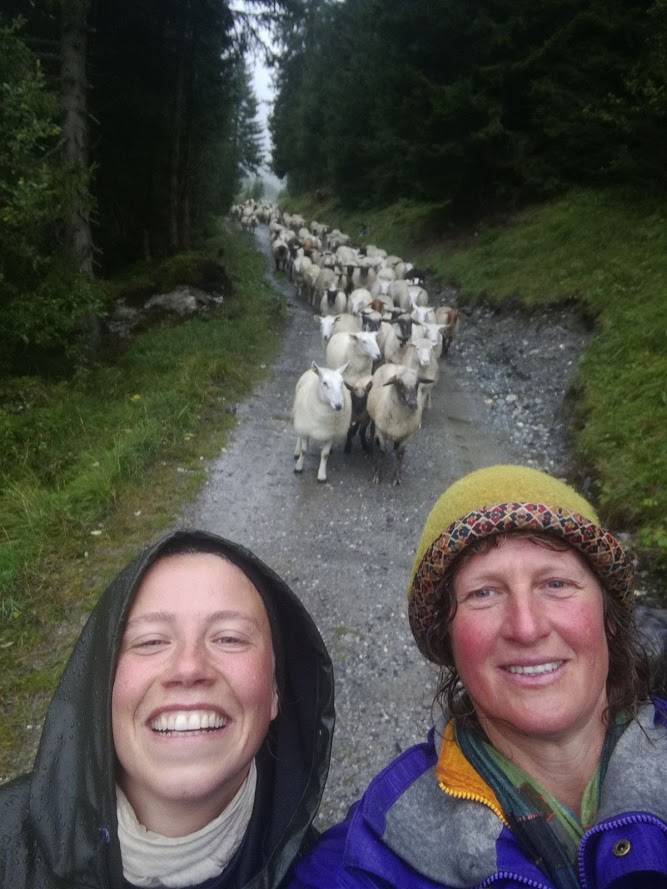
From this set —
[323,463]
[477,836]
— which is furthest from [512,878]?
[323,463]

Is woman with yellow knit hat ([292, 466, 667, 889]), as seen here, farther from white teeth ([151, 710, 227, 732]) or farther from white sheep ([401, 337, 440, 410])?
white sheep ([401, 337, 440, 410])

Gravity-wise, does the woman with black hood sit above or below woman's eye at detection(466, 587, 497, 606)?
below

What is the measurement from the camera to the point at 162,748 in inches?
59.8

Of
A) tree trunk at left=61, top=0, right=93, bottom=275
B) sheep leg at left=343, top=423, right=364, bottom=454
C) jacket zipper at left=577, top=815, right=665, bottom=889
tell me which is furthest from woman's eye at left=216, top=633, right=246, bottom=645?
tree trunk at left=61, top=0, right=93, bottom=275

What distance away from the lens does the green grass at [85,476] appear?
14.5 feet

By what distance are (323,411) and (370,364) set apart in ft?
10.7

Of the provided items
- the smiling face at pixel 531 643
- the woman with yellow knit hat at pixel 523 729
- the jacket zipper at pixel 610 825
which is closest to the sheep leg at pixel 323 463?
the woman with yellow knit hat at pixel 523 729

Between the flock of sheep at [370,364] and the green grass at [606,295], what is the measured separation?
2205mm

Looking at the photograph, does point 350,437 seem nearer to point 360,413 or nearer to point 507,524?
point 360,413

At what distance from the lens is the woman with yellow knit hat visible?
1.36 meters

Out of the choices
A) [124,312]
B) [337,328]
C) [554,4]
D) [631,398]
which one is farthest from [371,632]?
[554,4]

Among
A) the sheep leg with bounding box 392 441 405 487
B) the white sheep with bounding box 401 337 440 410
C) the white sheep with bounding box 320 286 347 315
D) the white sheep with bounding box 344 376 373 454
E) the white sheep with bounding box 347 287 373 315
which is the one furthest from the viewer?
the white sheep with bounding box 320 286 347 315

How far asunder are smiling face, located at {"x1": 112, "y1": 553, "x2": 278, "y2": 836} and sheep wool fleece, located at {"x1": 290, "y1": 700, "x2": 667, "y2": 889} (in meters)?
0.37

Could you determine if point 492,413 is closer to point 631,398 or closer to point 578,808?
point 631,398
